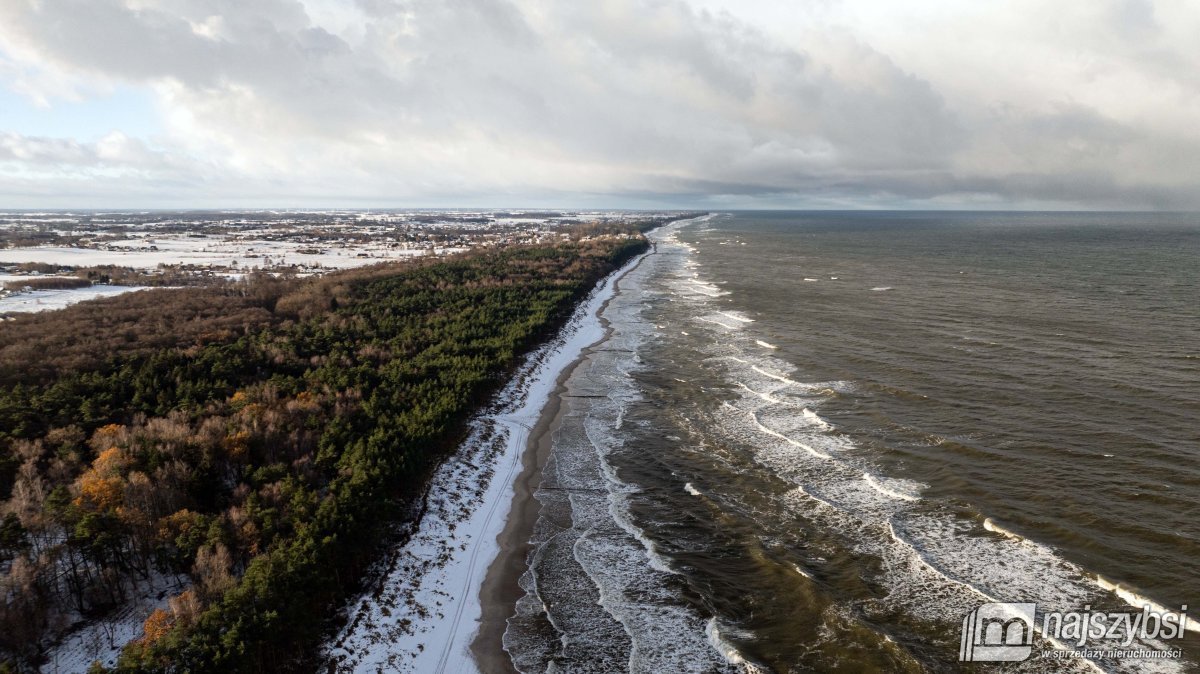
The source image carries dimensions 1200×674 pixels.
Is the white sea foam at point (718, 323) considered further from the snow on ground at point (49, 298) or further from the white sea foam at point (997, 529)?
the snow on ground at point (49, 298)

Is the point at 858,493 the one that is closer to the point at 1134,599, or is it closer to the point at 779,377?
the point at 1134,599

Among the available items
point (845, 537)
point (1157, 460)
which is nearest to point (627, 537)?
point (845, 537)

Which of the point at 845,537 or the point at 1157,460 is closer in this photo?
the point at 845,537

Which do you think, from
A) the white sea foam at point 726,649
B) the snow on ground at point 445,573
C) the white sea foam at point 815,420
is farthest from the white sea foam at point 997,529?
the snow on ground at point 445,573

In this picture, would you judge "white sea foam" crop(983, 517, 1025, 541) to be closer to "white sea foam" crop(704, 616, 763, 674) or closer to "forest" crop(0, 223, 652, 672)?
"white sea foam" crop(704, 616, 763, 674)

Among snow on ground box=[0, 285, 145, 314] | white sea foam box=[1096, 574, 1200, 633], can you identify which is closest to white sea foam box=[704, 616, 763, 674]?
white sea foam box=[1096, 574, 1200, 633]

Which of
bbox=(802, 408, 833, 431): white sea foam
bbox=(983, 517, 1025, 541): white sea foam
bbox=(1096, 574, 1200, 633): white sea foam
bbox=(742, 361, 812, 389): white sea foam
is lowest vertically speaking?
bbox=(1096, 574, 1200, 633): white sea foam

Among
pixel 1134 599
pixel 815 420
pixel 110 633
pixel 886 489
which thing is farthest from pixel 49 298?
pixel 1134 599

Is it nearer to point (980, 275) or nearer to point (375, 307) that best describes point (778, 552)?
point (375, 307)
